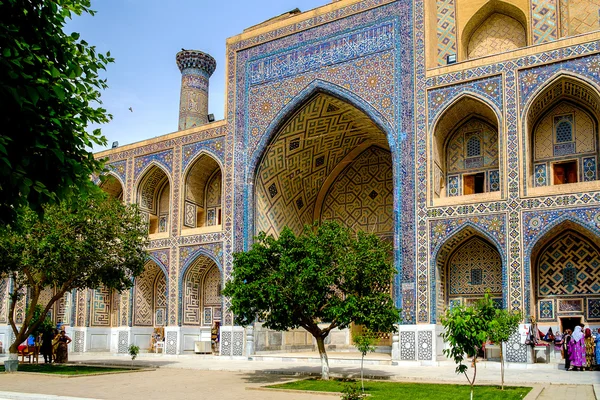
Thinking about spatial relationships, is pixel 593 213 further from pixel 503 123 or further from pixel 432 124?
pixel 432 124

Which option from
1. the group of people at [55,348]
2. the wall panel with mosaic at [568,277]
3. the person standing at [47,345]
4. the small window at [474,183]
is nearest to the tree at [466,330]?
the wall panel with mosaic at [568,277]

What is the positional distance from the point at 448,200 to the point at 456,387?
19.8 feet

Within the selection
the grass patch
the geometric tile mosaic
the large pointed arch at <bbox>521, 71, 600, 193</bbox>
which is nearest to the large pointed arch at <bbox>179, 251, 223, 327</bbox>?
the grass patch

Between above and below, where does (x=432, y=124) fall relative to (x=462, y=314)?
above

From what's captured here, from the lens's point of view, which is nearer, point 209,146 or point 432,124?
point 432,124

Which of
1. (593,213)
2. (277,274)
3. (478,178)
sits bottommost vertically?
(277,274)

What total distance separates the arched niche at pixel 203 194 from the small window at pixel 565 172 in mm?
10096

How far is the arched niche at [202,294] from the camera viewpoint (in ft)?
68.2

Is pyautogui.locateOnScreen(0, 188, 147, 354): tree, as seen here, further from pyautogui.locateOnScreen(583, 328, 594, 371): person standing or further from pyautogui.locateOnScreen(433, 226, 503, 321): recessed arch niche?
pyautogui.locateOnScreen(583, 328, 594, 371): person standing

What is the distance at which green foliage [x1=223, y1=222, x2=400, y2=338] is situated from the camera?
12039 mm

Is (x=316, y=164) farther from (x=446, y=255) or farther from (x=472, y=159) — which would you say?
(x=446, y=255)

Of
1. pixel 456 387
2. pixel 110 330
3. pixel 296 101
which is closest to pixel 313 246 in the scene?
pixel 456 387

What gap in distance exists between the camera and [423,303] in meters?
15.7

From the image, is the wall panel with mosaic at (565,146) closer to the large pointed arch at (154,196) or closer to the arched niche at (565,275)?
the arched niche at (565,275)
